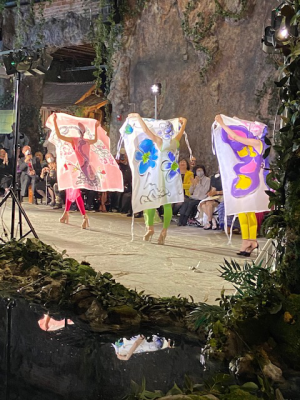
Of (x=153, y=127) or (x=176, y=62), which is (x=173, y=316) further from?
(x=176, y=62)

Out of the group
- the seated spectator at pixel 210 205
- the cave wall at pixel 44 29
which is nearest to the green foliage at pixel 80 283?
the seated spectator at pixel 210 205

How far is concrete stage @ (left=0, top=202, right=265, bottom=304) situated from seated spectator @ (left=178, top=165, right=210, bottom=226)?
12.6 inches

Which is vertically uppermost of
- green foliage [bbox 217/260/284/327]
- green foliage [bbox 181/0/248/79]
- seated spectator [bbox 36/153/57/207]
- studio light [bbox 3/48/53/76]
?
green foliage [bbox 181/0/248/79]

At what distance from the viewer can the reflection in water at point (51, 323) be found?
12.8ft

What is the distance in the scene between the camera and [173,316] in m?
4.03

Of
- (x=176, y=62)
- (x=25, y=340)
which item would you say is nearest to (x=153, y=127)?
(x=25, y=340)

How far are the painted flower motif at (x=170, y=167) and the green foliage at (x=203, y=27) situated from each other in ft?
17.4

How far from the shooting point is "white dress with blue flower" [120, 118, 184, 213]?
789 cm

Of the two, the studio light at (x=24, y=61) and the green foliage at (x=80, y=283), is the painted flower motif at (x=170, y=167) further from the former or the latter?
the green foliage at (x=80, y=283)

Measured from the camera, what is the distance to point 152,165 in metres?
7.94

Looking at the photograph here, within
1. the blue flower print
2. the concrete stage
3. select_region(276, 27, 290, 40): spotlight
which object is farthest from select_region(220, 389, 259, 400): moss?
the blue flower print

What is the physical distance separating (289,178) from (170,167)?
4.73 m

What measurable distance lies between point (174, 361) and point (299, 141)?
57.7 inches

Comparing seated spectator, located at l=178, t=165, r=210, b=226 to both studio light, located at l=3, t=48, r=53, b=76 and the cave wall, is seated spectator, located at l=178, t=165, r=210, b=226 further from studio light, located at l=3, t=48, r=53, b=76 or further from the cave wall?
the cave wall
